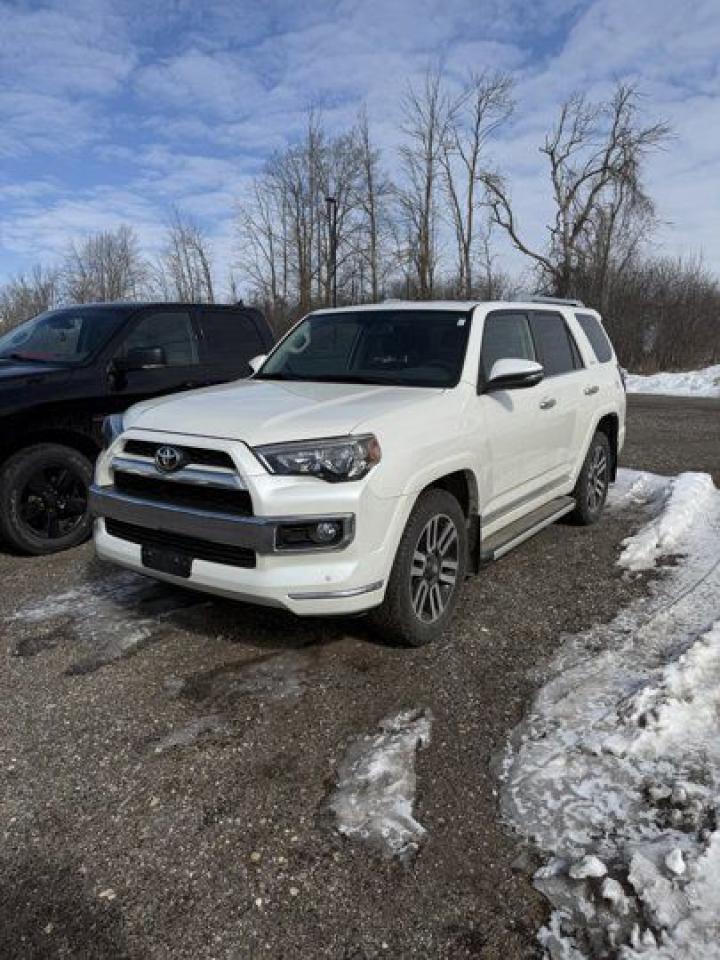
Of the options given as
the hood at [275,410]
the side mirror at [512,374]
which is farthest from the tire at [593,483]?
the hood at [275,410]

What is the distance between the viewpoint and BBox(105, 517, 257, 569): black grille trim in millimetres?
3381

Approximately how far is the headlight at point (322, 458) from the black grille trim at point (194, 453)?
7.3 inches

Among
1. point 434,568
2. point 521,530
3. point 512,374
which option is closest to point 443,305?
point 512,374

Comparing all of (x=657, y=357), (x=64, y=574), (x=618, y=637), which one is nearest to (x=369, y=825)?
(x=618, y=637)

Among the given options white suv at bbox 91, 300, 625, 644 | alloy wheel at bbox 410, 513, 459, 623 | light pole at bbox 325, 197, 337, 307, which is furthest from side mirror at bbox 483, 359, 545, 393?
light pole at bbox 325, 197, 337, 307

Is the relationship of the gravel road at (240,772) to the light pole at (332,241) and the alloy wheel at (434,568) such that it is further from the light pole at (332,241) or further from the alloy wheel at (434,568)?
the light pole at (332,241)

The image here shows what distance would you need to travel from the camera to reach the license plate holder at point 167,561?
3545 millimetres

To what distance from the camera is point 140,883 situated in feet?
7.56

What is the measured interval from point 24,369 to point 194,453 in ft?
9.07

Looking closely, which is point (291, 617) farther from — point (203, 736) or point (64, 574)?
point (64, 574)

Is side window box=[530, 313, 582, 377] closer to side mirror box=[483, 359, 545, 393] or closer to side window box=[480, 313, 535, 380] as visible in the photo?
side window box=[480, 313, 535, 380]

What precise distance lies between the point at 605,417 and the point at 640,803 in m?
4.42

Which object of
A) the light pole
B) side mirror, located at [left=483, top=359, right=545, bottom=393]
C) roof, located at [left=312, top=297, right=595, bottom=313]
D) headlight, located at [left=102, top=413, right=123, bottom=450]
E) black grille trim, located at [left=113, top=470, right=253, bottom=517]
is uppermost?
the light pole

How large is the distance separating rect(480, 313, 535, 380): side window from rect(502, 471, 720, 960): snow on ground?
5.91 ft
